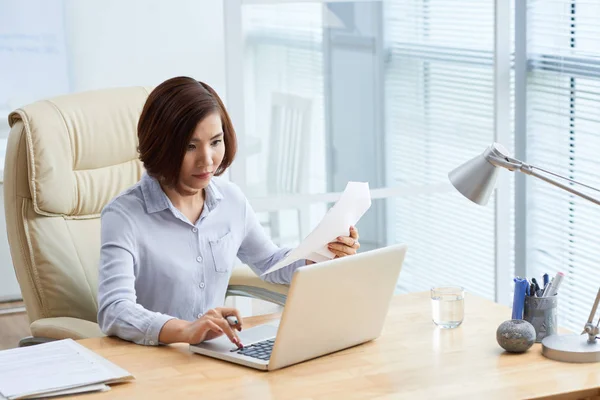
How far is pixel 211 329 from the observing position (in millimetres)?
1868

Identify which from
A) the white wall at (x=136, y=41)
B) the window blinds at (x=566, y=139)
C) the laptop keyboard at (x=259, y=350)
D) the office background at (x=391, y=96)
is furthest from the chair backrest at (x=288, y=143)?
the laptop keyboard at (x=259, y=350)

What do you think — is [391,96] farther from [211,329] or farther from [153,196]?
[211,329]

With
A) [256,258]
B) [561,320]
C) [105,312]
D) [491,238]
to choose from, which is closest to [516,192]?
[491,238]

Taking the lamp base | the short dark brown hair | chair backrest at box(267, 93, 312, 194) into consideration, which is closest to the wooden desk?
the lamp base

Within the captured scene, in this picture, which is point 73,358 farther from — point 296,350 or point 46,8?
point 46,8

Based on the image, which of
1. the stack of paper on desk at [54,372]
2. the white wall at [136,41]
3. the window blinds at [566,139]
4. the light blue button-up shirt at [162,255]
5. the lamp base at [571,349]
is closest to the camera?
the stack of paper on desk at [54,372]

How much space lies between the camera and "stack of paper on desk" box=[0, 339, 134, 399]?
5.43 ft

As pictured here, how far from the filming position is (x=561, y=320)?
3744 mm

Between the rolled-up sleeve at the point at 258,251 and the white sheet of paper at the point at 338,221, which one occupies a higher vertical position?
the white sheet of paper at the point at 338,221

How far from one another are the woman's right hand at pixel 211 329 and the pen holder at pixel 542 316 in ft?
1.96

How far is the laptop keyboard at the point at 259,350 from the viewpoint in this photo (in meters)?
1.83

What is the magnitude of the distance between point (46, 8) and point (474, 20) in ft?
5.82

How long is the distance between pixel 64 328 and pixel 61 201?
1.31ft

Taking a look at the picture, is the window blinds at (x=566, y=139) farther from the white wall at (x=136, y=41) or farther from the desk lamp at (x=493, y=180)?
the desk lamp at (x=493, y=180)
